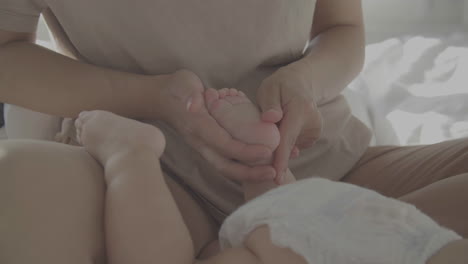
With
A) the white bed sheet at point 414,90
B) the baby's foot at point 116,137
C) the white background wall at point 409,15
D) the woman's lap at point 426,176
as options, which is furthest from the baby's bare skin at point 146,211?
the white background wall at point 409,15

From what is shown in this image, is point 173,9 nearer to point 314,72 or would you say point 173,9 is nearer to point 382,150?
point 314,72

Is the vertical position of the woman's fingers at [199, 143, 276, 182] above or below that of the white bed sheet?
above

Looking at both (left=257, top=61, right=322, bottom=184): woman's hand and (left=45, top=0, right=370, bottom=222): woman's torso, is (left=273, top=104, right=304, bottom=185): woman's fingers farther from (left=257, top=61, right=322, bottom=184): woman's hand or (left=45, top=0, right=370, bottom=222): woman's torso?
(left=45, top=0, right=370, bottom=222): woman's torso

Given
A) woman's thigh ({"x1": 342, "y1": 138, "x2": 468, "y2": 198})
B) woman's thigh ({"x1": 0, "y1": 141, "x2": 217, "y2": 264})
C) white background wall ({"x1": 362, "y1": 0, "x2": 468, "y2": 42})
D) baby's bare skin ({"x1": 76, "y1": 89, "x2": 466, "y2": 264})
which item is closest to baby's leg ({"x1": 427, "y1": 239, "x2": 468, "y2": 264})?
baby's bare skin ({"x1": 76, "y1": 89, "x2": 466, "y2": 264})

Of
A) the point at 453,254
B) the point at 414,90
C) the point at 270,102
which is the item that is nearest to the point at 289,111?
the point at 270,102

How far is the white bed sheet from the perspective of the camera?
3.51ft

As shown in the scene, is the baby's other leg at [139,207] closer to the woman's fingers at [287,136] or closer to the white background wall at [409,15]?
the woman's fingers at [287,136]

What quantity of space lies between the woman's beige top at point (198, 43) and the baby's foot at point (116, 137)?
134 mm

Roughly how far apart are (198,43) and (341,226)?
1.15ft

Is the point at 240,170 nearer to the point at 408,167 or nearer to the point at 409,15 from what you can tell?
the point at 408,167

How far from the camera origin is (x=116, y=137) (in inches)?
24.0

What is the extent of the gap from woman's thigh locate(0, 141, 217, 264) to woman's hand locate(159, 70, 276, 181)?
0.14 m

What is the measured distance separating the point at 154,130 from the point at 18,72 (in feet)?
0.89

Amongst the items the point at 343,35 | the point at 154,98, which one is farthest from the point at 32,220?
the point at 343,35
